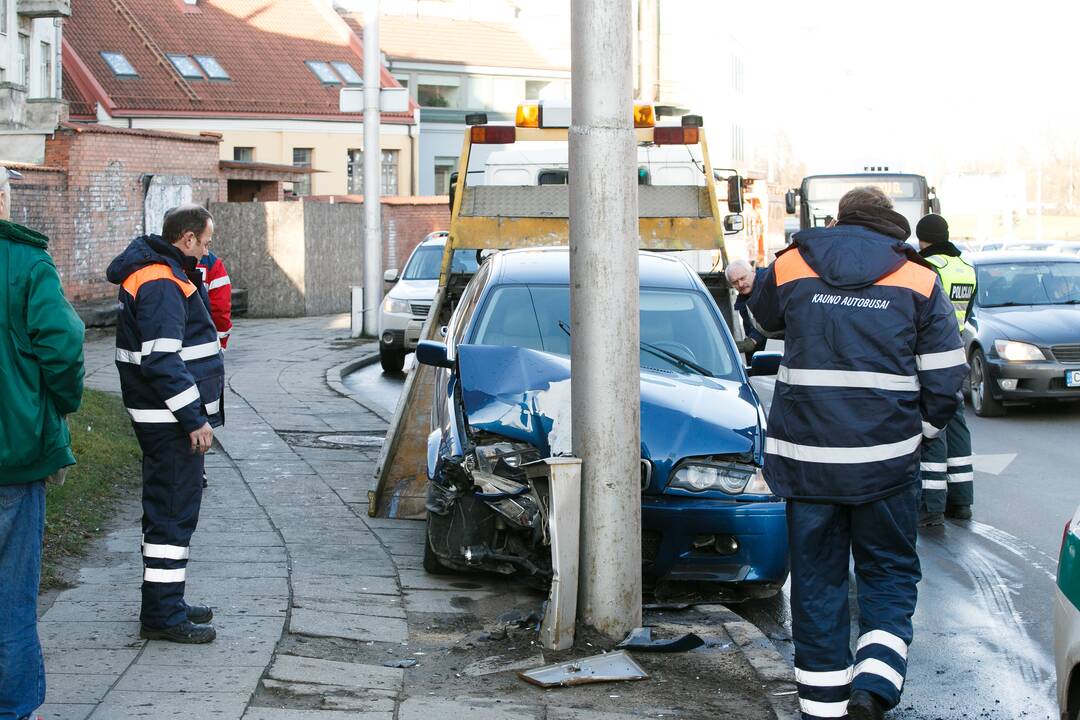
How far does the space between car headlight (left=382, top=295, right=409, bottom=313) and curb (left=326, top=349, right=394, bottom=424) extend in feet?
2.89

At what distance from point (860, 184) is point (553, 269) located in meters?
20.9

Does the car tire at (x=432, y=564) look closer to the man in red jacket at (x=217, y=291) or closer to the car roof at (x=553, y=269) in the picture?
the car roof at (x=553, y=269)

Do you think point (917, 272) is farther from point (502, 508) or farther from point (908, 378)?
point (502, 508)

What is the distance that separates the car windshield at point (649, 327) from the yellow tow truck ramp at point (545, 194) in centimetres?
162

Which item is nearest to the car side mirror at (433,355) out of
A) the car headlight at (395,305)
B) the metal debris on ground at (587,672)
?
the metal debris on ground at (587,672)

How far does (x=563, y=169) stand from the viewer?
1266 cm

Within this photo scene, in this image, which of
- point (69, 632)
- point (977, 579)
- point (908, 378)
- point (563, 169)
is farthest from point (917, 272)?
point (563, 169)

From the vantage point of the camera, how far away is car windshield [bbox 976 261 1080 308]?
14914 millimetres

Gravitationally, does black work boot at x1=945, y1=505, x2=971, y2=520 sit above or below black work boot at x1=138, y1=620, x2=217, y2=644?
below

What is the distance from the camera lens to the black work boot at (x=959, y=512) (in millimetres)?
8969

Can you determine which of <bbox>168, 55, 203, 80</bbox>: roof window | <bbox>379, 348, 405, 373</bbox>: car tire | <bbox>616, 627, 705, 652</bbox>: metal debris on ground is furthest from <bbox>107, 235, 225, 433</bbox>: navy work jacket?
<bbox>168, 55, 203, 80</bbox>: roof window

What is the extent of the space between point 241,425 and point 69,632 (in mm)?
6552

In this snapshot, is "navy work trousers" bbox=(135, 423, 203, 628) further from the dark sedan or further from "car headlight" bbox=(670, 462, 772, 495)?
the dark sedan

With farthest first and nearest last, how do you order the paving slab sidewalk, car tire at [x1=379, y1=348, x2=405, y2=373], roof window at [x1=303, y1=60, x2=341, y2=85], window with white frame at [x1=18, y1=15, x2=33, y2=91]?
1. roof window at [x1=303, y1=60, x2=341, y2=85]
2. window with white frame at [x1=18, y1=15, x2=33, y2=91]
3. car tire at [x1=379, y1=348, x2=405, y2=373]
4. the paving slab sidewalk
